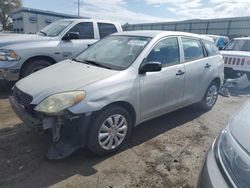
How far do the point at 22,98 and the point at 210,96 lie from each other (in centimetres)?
384

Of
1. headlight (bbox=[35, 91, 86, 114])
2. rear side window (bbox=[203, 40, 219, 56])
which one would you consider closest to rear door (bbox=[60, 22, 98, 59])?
rear side window (bbox=[203, 40, 219, 56])

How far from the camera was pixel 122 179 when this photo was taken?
109 inches

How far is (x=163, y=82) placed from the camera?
146 inches

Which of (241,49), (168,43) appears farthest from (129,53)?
(241,49)

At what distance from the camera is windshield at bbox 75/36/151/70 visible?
3525mm

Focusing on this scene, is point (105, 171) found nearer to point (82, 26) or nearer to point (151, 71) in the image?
point (151, 71)

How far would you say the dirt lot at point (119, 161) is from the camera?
271 cm

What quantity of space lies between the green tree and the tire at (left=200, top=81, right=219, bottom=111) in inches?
1640

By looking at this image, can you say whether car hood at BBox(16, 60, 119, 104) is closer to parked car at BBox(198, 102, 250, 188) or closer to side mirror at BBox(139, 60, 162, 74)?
side mirror at BBox(139, 60, 162, 74)

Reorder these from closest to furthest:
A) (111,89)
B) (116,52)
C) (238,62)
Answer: (111,89), (116,52), (238,62)

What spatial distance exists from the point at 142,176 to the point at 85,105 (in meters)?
1.11

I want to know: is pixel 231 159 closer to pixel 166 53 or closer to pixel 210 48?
pixel 166 53

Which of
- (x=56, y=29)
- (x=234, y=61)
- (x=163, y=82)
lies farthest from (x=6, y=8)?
(x=163, y=82)

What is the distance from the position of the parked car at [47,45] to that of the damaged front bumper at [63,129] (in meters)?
2.84
